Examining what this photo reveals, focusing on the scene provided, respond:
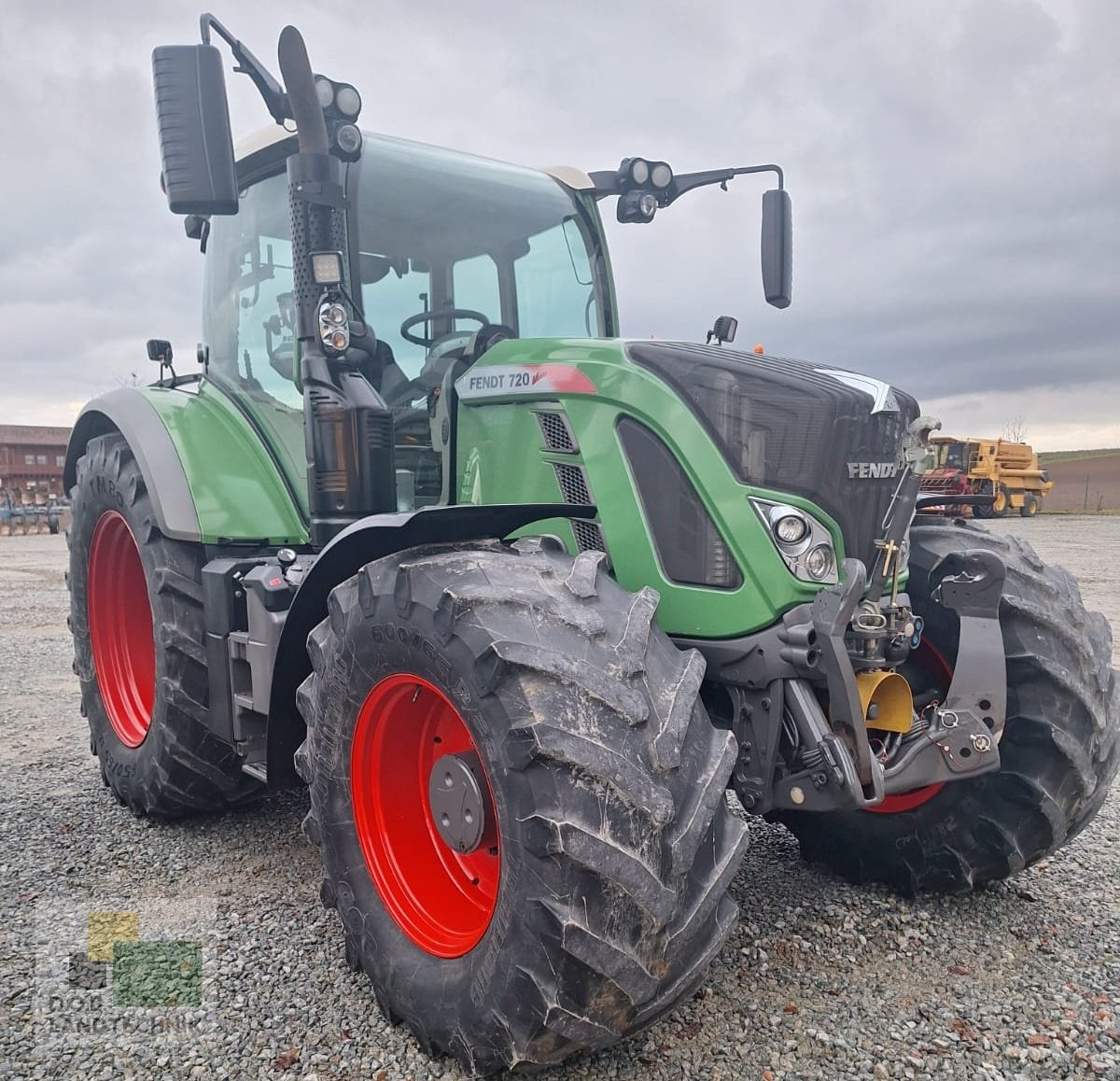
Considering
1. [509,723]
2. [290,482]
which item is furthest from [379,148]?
[509,723]

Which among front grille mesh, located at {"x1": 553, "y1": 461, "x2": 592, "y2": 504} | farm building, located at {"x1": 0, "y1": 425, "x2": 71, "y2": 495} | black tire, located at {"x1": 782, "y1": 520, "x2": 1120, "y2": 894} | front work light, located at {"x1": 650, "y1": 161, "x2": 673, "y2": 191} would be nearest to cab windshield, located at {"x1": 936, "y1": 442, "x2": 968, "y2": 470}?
farm building, located at {"x1": 0, "y1": 425, "x2": 71, "y2": 495}

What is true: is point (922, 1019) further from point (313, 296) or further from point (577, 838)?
point (313, 296)

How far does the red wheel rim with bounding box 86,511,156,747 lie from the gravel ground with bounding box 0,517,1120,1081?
523mm

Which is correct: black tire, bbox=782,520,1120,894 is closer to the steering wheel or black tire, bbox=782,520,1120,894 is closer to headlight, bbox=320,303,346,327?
the steering wheel

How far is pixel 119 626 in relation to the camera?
4.47 meters

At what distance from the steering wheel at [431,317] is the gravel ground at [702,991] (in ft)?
6.24

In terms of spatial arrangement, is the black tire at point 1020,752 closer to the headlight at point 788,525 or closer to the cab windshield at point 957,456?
the headlight at point 788,525

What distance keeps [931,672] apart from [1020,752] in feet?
1.18

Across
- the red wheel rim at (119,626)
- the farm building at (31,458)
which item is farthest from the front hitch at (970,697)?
the farm building at (31,458)

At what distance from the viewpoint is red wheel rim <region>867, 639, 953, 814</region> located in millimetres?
3047

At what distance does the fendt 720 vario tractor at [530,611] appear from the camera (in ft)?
6.66

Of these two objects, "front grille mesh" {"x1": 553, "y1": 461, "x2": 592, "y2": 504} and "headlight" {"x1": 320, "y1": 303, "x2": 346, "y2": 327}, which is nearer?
"front grille mesh" {"x1": 553, "y1": 461, "x2": 592, "y2": 504}

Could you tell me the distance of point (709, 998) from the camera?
8.32ft

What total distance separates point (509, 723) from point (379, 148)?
97.3 inches
